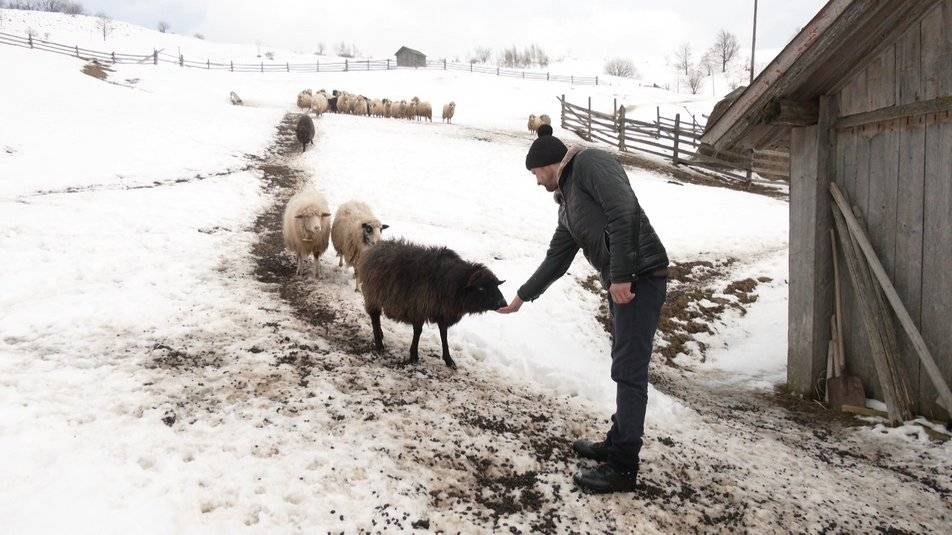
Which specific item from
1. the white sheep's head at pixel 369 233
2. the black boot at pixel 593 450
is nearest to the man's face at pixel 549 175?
the black boot at pixel 593 450

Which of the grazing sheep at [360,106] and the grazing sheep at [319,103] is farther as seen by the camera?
the grazing sheep at [360,106]

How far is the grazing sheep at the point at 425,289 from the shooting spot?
15.6 feet

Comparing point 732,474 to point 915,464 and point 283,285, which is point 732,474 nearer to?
point 915,464

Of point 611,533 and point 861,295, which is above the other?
point 861,295

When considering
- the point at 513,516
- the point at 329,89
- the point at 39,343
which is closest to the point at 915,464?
the point at 513,516

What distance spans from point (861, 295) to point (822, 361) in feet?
2.91

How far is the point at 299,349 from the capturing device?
15.5ft

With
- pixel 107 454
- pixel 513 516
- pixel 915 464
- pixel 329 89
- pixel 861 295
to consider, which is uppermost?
pixel 329 89

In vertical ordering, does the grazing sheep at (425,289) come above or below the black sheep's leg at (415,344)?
above

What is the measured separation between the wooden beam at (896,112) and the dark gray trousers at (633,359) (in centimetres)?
328

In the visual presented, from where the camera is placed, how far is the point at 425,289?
15.7 ft

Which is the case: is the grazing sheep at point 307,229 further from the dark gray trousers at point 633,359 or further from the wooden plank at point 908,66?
the wooden plank at point 908,66

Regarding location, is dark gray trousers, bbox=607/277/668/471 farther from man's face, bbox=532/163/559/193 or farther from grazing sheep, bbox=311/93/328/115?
grazing sheep, bbox=311/93/328/115

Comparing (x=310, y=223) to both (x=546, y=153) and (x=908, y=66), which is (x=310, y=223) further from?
(x=908, y=66)
